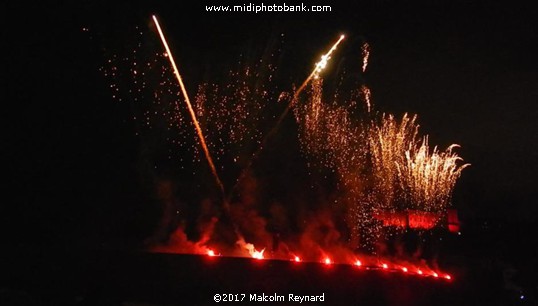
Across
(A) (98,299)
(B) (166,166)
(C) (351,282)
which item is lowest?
(A) (98,299)

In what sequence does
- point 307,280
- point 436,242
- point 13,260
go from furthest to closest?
point 436,242, point 307,280, point 13,260

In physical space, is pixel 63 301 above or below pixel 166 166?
below

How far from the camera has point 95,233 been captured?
1714 centimetres

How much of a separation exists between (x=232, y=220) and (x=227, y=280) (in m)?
8.74

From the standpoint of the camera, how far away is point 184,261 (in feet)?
39.0

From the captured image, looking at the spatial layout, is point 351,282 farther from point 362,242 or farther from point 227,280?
point 362,242

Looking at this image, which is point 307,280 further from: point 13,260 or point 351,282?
point 13,260

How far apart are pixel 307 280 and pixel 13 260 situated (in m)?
6.02

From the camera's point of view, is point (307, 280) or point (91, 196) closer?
point (307, 280)

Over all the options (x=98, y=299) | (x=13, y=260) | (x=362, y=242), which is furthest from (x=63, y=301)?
(x=362, y=242)

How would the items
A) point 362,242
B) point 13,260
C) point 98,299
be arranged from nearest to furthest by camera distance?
point 98,299 < point 13,260 < point 362,242

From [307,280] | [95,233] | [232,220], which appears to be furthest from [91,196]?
[307,280]

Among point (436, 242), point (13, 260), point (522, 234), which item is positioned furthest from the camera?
point (522, 234)

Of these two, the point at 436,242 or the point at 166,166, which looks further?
the point at 436,242
